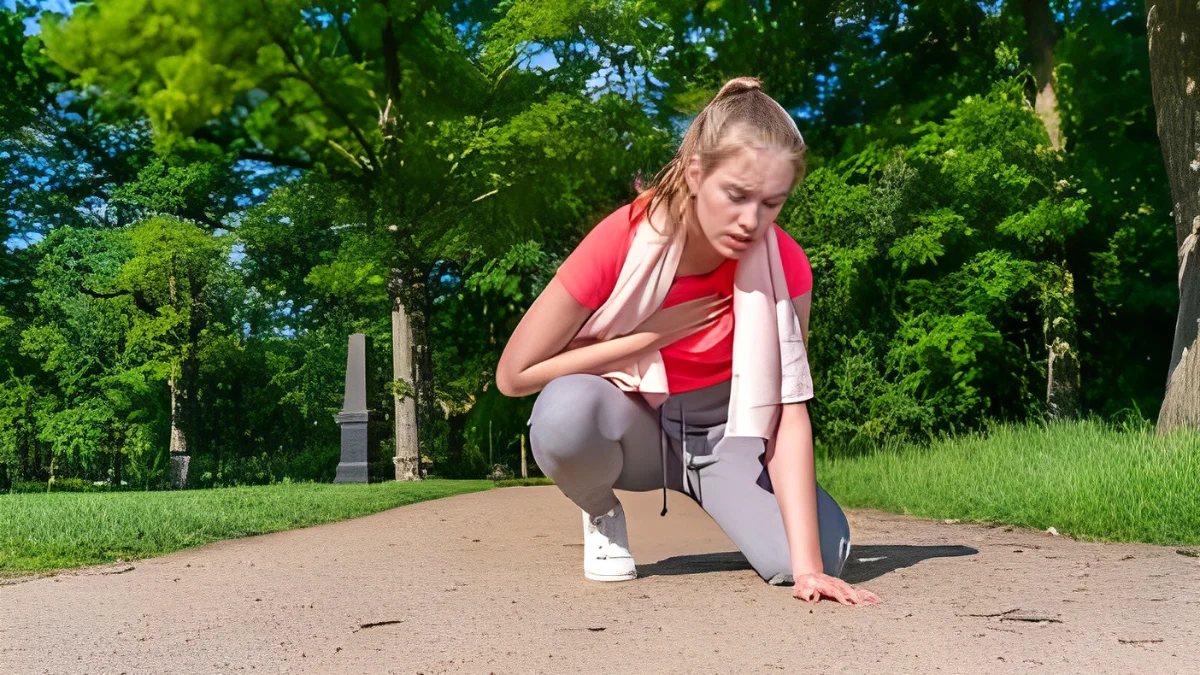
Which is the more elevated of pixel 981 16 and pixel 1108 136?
pixel 981 16

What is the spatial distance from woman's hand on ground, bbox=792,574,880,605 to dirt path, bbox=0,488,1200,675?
0.04 meters

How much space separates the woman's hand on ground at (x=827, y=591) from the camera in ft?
10.9

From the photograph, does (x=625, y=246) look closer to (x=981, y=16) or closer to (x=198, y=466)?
(x=981, y=16)

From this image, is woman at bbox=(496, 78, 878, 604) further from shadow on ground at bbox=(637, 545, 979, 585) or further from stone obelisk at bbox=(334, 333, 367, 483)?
stone obelisk at bbox=(334, 333, 367, 483)

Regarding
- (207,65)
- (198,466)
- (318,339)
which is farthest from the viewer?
(318,339)

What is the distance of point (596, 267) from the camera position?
3.58 metres

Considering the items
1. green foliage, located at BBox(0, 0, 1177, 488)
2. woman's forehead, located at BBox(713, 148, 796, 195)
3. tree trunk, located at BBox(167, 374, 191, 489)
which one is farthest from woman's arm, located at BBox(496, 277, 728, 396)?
tree trunk, located at BBox(167, 374, 191, 489)

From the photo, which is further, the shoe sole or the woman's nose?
the shoe sole

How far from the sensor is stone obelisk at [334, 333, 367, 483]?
541 inches

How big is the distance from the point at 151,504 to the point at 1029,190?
1041 cm

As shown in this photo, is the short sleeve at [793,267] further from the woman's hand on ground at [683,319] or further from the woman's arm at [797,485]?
the woman's arm at [797,485]

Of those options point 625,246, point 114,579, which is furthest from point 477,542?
point 625,246

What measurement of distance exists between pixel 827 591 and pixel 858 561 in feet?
4.05

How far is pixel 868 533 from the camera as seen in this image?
234 inches
